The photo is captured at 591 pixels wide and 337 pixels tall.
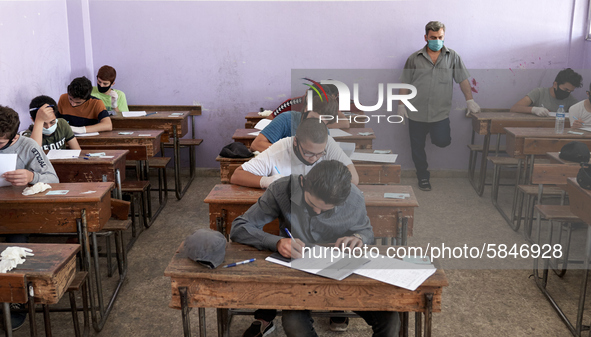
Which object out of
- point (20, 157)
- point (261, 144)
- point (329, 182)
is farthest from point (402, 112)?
point (20, 157)

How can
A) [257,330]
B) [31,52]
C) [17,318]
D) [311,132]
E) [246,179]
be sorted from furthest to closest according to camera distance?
[31,52]
[246,179]
[17,318]
[257,330]
[311,132]

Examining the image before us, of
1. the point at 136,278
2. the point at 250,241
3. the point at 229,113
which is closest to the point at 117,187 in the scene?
the point at 136,278

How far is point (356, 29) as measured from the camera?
5.30 metres

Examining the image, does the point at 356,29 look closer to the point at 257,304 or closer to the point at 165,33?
the point at 165,33

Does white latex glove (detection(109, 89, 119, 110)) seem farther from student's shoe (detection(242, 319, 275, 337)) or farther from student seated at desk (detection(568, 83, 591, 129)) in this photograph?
student seated at desk (detection(568, 83, 591, 129))

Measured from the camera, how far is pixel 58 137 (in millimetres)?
3592

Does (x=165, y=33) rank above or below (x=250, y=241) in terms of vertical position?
above

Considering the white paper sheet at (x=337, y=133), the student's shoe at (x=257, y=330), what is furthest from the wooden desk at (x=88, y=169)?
the white paper sheet at (x=337, y=133)

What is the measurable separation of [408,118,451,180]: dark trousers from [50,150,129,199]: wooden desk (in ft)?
8.09

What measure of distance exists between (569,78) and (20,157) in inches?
104

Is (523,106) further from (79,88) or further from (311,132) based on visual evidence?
(79,88)

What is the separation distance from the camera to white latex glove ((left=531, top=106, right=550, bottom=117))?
1216 mm

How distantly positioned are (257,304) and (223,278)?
0.14 m

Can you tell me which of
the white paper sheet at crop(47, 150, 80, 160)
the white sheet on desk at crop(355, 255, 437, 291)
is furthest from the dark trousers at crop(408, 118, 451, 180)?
the white paper sheet at crop(47, 150, 80, 160)
